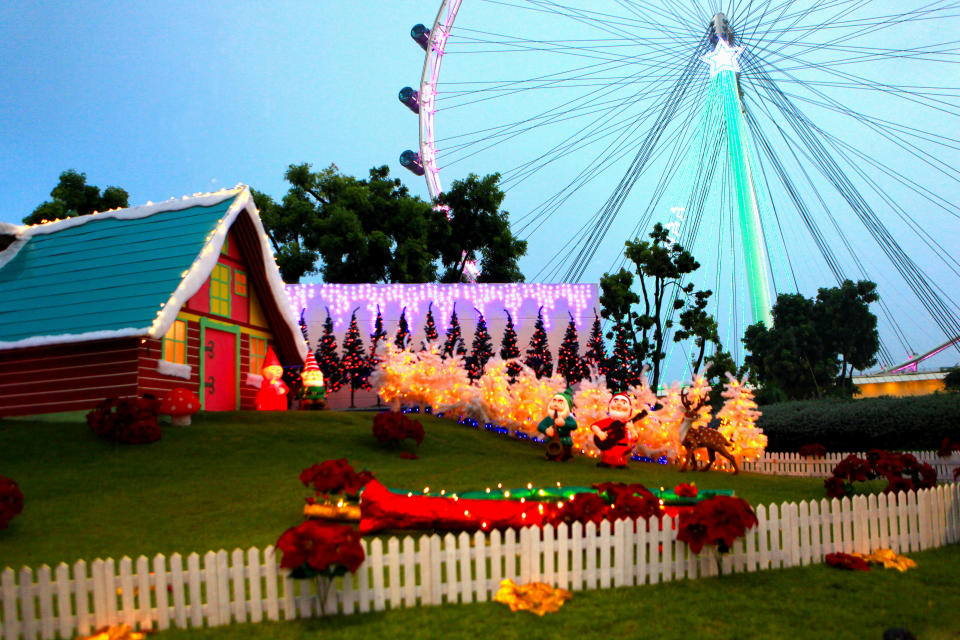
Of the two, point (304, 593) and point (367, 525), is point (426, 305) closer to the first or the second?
point (367, 525)

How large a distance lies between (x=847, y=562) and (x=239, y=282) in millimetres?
14989

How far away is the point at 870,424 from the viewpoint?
71.5 feet

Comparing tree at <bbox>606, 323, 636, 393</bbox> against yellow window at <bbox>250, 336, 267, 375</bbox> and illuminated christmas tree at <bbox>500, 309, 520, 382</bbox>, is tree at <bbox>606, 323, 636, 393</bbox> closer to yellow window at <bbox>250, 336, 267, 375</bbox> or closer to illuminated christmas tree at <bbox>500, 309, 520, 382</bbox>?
illuminated christmas tree at <bbox>500, 309, 520, 382</bbox>

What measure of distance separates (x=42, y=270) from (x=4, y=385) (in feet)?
9.13

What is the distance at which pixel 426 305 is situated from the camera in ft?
103

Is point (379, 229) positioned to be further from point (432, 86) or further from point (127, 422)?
point (127, 422)

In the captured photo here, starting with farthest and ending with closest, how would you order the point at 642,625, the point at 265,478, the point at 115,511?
the point at 265,478 → the point at 115,511 → the point at 642,625

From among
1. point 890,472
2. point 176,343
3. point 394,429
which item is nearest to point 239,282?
point 176,343

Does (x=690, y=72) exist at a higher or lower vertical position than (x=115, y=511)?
higher

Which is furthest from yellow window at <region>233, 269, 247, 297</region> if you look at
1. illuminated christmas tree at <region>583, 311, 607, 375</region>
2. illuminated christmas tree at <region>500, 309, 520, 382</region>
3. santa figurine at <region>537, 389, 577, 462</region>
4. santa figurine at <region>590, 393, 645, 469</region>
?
illuminated christmas tree at <region>583, 311, 607, 375</region>

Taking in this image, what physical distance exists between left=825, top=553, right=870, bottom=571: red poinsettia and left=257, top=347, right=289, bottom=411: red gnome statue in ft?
44.4

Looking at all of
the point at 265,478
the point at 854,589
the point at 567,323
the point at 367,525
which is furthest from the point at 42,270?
the point at 567,323

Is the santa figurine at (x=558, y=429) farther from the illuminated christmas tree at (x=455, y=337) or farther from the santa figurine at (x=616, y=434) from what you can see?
the illuminated christmas tree at (x=455, y=337)

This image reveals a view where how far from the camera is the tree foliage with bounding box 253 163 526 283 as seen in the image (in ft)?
131
